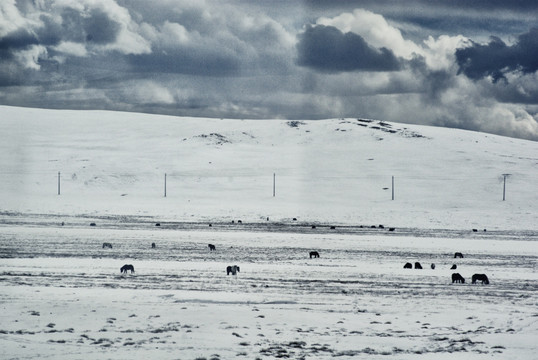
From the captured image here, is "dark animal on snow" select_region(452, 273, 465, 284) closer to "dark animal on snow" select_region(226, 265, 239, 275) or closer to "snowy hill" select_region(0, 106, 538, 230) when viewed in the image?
"dark animal on snow" select_region(226, 265, 239, 275)

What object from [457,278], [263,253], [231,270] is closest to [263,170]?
[263,253]

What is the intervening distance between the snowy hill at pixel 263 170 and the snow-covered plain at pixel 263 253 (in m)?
0.49

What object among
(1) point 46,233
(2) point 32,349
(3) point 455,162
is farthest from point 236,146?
(2) point 32,349

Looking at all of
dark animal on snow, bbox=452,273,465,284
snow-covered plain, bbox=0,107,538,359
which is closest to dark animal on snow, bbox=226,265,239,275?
snow-covered plain, bbox=0,107,538,359

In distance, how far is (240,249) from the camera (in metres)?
31.4

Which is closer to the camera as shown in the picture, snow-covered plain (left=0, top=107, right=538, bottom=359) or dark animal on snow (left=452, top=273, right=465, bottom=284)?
snow-covered plain (left=0, top=107, right=538, bottom=359)

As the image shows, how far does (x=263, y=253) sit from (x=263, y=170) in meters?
62.4

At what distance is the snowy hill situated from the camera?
6075cm

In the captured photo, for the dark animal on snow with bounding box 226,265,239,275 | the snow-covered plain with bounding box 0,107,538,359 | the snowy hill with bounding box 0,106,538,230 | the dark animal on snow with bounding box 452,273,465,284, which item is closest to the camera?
the snow-covered plain with bounding box 0,107,538,359

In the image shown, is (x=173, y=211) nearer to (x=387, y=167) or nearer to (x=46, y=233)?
(x=46, y=233)

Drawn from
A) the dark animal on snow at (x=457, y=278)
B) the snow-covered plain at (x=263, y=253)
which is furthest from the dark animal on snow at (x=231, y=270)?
the dark animal on snow at (x=457, y=278)

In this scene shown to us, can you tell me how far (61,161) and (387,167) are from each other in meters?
46.2

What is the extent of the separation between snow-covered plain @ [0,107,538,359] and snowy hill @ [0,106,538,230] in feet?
1.62

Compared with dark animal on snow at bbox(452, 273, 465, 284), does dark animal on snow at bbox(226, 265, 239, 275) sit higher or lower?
higher
